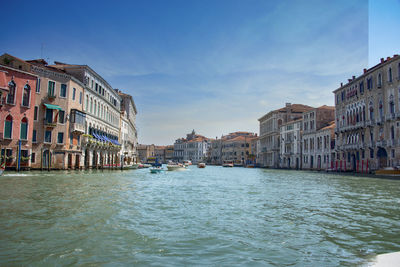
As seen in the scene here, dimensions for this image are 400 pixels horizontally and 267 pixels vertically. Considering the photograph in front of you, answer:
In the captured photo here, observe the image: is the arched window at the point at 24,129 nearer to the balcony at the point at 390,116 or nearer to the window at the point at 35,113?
the window at the point at 35,113

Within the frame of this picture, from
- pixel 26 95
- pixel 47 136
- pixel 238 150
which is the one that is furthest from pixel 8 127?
pixel 238 150

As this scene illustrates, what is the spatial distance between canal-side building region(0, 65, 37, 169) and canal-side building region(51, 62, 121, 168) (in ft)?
20.4

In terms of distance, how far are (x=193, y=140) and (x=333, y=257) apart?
419ft

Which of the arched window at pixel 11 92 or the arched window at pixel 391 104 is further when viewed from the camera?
the arched window at pixel 391 104

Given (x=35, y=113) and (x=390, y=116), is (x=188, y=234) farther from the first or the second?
(x=390, y=116)

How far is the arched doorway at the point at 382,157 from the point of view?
105ft

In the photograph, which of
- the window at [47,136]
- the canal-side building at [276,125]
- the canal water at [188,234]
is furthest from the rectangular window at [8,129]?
the canal-side building at [276,125]

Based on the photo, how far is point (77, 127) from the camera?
1179 inches

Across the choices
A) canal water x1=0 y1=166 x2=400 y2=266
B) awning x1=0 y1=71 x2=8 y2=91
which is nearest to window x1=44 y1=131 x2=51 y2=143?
awning x1=0 y1=71 x2=8 y2=91

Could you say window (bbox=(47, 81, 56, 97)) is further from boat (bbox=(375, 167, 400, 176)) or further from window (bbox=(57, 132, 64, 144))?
boat (bbox=(375, 167, 400, 176))

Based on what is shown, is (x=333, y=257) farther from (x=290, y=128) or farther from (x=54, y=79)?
(x=290, y=128)

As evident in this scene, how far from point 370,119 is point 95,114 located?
3138 cm

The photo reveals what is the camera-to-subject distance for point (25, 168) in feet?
81.5

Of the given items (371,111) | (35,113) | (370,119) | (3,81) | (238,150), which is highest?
(371,111)
